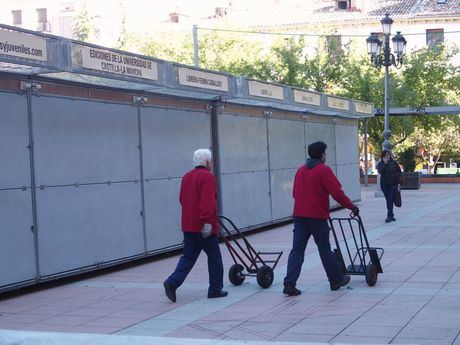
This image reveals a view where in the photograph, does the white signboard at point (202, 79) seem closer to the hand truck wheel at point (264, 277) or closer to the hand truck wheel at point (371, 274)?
the hand truck wheel at point (264, 277)

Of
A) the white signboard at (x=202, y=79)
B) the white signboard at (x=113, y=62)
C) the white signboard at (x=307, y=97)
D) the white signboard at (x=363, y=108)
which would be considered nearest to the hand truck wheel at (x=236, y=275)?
the white signboard at (x=113, y=62)

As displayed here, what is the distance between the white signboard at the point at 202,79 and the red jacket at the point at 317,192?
13.3 feet

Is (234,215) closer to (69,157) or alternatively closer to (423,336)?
(69,157)

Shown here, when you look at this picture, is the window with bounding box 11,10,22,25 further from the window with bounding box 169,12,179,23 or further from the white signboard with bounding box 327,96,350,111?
the white signboard with bounding box 327,96,350,111

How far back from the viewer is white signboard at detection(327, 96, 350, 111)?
20.0 m

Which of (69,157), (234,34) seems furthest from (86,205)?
(234,34)

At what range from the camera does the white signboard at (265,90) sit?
15.3 m

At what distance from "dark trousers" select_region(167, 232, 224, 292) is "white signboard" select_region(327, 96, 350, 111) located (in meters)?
11.5

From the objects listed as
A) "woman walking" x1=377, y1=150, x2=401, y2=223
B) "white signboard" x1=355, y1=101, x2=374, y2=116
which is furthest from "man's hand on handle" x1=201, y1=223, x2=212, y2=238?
"white signboard" x1=355, y1=101, x2=374, y2=116

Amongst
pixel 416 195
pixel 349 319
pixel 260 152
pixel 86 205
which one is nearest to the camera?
pixel 349 319

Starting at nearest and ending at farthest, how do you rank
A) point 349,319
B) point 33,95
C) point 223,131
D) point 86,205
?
1. point 349,319
2. point 33,95
3. point 86,205
4. point 223,131

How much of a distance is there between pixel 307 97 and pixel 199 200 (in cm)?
990

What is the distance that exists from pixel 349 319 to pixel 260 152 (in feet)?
31.2

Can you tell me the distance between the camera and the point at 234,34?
47.1 m
